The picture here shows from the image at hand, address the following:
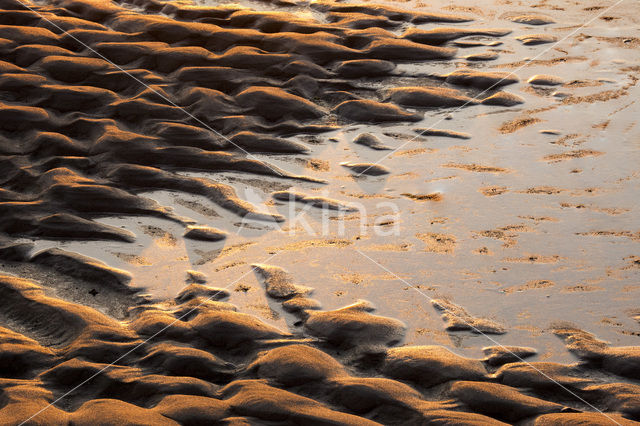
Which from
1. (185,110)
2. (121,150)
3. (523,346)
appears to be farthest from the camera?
(185,110)

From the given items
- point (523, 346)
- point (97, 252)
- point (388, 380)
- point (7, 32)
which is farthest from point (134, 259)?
point (7, 32)

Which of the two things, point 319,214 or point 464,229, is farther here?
point 319,214

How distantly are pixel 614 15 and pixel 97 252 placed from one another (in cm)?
372

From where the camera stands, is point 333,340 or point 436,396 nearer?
point 436,396

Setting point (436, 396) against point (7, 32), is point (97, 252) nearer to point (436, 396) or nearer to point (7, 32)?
point (436, 396)

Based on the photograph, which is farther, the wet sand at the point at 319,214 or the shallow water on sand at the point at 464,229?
the shallow water on sand at the point at 464,229

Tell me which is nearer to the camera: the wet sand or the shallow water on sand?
the wet sand

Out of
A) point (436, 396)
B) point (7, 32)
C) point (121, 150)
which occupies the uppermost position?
point (7, 32)

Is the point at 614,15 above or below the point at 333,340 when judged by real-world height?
above

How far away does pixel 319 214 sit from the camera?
3.26 metres

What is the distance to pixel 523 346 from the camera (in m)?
2.48

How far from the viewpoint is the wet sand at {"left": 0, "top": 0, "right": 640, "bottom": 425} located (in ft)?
7.63

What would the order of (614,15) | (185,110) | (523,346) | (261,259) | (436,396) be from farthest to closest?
1. (614,15)
2. (185,110)
3. (261,259)
4. (523,346)
5. (436,396)

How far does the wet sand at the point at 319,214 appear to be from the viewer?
91.6 inches
